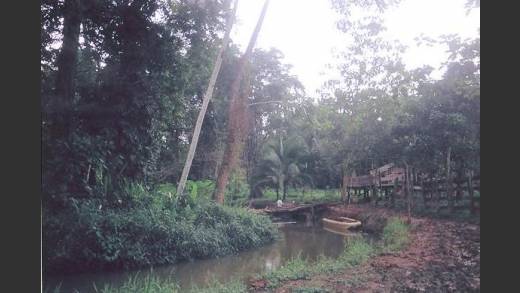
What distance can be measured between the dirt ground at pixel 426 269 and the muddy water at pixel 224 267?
1.71 m

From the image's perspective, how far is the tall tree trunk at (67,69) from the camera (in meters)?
4.50

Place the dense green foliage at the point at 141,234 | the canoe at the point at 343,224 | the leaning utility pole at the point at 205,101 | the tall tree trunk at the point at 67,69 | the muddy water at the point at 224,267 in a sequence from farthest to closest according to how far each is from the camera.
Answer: the canoe at the point at 343,224
the leaning utility pole at the point at 205,101
the dense green foliage at the point at 141,234
the muddy water at the point at 224,267
the tall tree trunk at the point at 67,69

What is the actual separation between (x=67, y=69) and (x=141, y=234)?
8.33 feet

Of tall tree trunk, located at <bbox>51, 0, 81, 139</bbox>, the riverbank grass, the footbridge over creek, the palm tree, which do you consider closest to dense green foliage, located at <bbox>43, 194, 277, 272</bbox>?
tall tree trunk, located at <bbox>51, 0, 81, 139</bbox>

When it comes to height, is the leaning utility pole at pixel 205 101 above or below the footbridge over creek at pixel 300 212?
above

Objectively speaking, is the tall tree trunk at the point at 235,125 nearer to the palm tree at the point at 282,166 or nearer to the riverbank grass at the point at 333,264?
the riverbank grass at the point at 333,264

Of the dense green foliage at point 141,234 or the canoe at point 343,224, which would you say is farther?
the canoe at point 343,224

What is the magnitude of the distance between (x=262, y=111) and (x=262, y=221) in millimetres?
2582

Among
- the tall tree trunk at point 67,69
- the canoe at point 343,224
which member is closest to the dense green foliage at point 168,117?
the tall tree trunk at point 67,69

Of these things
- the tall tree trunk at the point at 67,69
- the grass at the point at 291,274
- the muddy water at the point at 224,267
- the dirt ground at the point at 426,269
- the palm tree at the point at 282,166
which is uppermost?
the tall tree trunk at the point at 67,69

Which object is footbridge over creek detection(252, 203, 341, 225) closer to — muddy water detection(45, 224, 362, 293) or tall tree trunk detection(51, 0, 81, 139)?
muddy water detection(45, 224, 362, 293)

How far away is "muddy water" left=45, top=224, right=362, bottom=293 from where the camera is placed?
4617 millimetres
